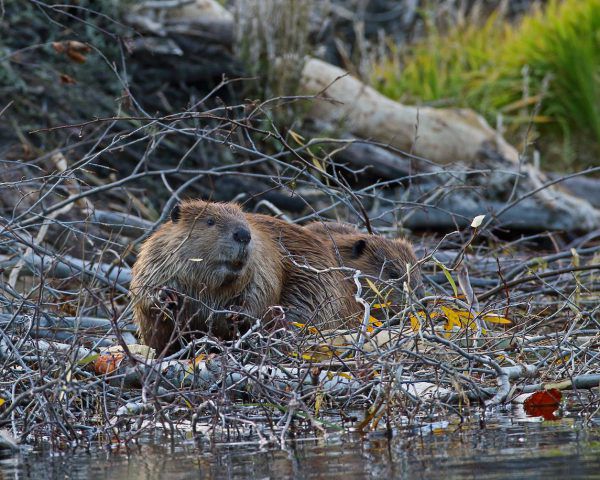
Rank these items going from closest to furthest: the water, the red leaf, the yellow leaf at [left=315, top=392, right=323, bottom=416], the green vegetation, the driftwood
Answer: the water < the yellow leaf at [left=315, top=392, right=323, bottom=416] < the red leaf < the driftwood < the green vegetation

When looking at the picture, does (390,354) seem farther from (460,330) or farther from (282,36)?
(282,36)

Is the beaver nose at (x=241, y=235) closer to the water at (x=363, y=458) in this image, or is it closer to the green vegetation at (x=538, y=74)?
the water at (x=363, y=458)

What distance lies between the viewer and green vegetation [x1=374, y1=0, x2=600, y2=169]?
450 inches

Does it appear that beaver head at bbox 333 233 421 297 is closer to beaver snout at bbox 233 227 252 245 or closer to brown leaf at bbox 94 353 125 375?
beaver snout at bbox 233 227 252 245

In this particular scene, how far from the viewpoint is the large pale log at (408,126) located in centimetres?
835

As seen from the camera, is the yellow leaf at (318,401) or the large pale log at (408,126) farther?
the large pale log at (408,126)

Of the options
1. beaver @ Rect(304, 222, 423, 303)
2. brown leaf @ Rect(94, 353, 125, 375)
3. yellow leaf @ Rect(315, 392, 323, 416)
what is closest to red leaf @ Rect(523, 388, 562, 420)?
yellow leaf @ Rect(315, 392, 323, 416)

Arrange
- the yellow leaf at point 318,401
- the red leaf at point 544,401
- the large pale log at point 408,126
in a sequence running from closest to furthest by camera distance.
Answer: the yellow leaf at point 318,401
the red leaf at point 544,401
the large pale log at point 408,126

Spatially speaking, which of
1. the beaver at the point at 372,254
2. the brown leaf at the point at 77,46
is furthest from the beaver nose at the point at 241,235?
the brown leaf at the point at 77,46

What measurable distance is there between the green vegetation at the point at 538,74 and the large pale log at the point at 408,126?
266cm

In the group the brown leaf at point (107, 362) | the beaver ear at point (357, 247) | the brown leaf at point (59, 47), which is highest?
the brown leaf at point (59, 47)

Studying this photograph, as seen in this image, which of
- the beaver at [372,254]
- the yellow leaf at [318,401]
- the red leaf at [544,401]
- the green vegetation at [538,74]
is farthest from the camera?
the green vegetation at [538,74]

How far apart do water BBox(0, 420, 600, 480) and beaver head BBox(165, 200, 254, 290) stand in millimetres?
1115

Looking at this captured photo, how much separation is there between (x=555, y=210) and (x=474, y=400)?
173 inches
